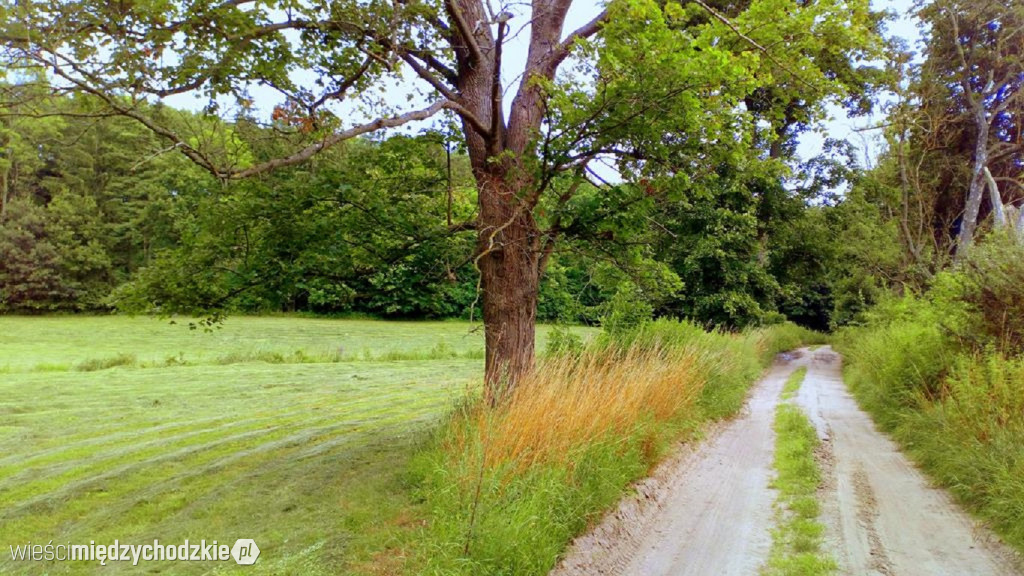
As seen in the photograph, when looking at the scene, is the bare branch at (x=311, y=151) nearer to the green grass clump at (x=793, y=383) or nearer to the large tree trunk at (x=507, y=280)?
A: the large tree trunk at (x=507, y=280)

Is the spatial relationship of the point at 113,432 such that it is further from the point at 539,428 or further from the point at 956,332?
the point at 956,332

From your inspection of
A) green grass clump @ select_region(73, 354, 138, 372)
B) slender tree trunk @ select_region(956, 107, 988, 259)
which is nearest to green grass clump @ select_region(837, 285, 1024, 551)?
slender tree trunk @ select_region(956, 107, 988, 259)

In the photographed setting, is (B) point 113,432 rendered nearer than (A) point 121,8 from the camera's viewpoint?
No

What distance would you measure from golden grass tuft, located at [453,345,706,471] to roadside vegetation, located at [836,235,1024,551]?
2845 mm

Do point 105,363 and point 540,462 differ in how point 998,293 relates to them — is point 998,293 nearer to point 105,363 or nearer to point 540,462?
point 540,462

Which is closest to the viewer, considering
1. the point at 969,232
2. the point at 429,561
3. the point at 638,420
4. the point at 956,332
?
the point at 429,561

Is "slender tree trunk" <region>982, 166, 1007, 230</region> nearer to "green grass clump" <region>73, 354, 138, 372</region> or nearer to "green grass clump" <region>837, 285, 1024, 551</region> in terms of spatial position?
"green grass clump" <region>837, 285, 1024, 551</region>

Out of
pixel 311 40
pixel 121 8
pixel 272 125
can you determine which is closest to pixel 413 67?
pixel 311 40

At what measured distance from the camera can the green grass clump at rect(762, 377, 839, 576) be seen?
3779 millimetres

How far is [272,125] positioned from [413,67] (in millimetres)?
1662

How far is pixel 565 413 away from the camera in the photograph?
4629 mm

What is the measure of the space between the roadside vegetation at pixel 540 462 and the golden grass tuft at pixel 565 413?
0.01 meters

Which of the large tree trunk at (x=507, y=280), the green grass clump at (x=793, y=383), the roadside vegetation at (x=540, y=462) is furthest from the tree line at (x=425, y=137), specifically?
the green grass clump at (x=793, y=383)

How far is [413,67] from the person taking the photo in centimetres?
580
